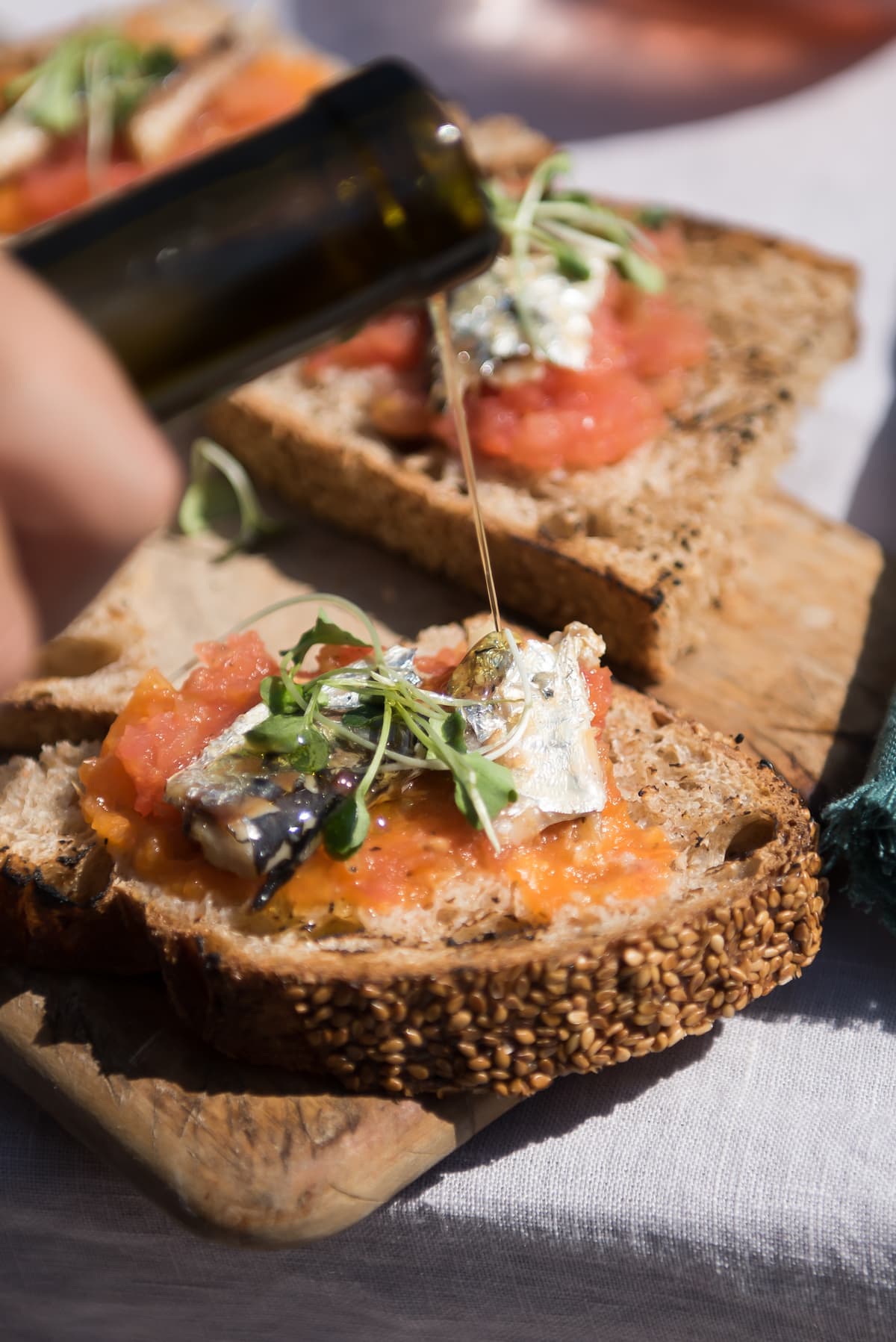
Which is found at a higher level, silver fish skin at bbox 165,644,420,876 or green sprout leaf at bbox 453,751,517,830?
green sprout leaf at bbox 453,751,517,830

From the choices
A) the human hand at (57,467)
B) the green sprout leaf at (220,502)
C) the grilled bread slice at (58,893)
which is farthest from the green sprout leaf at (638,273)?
the human hand at (57,467)

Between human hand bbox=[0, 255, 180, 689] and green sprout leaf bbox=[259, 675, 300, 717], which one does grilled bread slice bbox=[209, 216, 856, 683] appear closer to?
green sprout leaf bbox=[259, 675, 300, 717]

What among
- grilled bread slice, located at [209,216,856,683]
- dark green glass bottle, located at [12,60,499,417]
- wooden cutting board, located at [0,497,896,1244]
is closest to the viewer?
dark green glass bottle, located at [12,60,499,417]

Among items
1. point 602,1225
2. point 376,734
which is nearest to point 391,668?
point 376,734

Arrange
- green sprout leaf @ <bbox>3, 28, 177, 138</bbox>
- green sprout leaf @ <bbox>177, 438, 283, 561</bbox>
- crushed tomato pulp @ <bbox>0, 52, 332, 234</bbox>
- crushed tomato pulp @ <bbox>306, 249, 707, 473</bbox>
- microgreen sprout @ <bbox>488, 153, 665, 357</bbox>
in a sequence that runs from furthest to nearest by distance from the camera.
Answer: green sprout leaf @ <bbox>3, 28, 177, 138</bbox>
crushed tomato pulp @ <bbox>0, 52, 332, 234</bbox>
green sprout leaf @ <bbox>177, 438, 283, 561</bbox>
microgreen sprout @ <bbox>488, 153, 665, 357</bbox>
crushed tomato pulp @ <bbox>306, 249, 707, 473</bbox>

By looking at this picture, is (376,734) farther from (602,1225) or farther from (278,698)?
(602,1225)

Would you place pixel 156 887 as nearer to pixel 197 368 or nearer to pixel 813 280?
pixel 197 368

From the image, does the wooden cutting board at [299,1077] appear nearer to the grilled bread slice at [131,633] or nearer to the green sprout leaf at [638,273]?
the grilled bread slice at [131,633]

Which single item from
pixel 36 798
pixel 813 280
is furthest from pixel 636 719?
pixel 813 280

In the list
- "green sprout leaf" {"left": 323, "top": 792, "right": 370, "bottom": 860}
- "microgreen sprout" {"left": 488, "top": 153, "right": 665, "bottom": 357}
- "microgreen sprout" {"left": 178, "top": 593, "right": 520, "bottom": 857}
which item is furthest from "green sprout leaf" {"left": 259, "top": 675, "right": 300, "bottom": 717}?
"microgreen sprout" {"left": 488, "top": 153, "right": 665, "bottom": 357}
